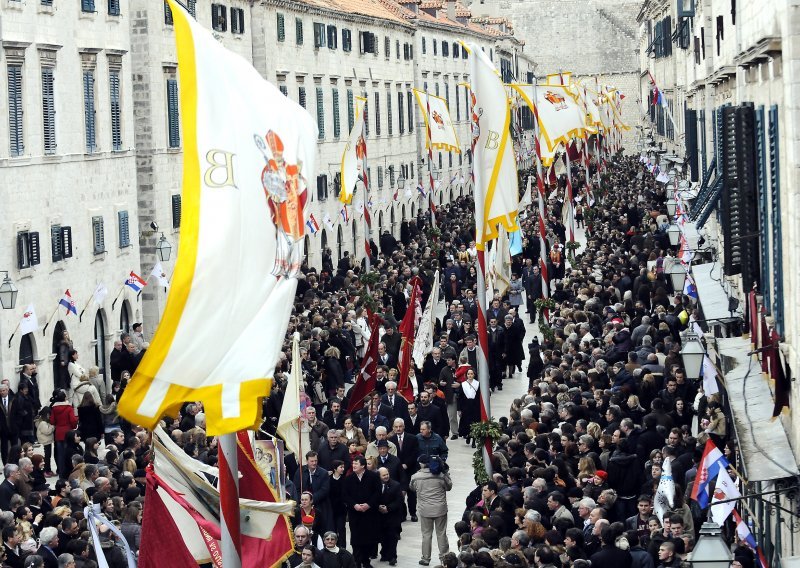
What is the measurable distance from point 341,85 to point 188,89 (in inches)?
1971

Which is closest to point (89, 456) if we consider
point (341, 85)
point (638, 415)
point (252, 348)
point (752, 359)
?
point (638, 415)

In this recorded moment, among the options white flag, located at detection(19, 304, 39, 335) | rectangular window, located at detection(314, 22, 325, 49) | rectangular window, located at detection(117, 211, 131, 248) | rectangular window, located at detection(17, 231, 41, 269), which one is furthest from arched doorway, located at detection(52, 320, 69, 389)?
rectangular window, located at detection(314, 22, 325, 49)

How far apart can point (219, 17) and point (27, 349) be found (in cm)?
1738

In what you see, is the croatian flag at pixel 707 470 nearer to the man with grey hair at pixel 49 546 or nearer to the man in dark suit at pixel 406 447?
the man in dark suit at pixel 406 447

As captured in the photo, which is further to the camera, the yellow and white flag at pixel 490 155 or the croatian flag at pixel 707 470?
the yellow and white flag at pixel 490 155

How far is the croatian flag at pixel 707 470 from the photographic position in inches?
604

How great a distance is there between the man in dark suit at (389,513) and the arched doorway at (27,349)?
41.5ft

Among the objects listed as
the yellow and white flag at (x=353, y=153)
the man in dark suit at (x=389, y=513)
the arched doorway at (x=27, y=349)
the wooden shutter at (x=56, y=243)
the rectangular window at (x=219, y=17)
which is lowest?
the man in dark suit at (x=389, y=513)

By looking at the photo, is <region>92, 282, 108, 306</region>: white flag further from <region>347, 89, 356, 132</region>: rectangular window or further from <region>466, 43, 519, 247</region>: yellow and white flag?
<region>347, 89, 356, 132</region>: rectangular window

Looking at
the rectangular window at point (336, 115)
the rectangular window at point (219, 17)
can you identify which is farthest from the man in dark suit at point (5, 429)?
the rectangular window at point (336, 115)

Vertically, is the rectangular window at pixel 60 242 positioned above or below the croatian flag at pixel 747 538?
above

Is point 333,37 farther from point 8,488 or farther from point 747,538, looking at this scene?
point 747,538

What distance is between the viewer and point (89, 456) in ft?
70.0

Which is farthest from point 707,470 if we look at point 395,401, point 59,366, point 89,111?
point 89,111
